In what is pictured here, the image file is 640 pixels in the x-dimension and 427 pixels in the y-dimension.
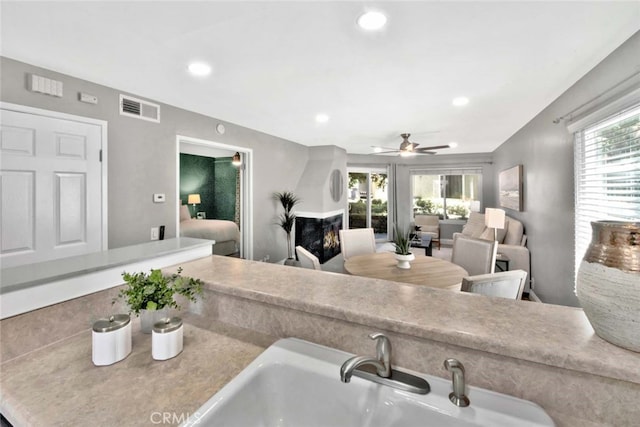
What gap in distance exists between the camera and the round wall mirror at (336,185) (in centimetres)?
558

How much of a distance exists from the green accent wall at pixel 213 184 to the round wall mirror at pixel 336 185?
2.91 meters

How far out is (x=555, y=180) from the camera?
2.89m

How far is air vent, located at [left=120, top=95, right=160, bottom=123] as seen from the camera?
259 centimetres

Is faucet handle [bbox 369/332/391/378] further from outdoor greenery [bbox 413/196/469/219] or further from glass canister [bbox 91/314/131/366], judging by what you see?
outdoor greenery [bbox 413/196/469/219]

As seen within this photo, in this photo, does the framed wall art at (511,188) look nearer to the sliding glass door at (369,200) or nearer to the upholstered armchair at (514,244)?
the upholstered armchair at (514,244)

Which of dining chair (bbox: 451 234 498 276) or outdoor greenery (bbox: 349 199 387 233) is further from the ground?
outdoor greenery (bbox: 349 199 387 233)

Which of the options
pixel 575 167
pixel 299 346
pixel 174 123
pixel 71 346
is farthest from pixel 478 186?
pixel 71 346

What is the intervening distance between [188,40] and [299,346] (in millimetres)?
1941

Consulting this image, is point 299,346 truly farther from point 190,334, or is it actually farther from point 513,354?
point 513,354

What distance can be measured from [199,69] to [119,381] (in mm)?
2185

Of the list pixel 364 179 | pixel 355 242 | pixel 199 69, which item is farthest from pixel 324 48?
pixel 364 179

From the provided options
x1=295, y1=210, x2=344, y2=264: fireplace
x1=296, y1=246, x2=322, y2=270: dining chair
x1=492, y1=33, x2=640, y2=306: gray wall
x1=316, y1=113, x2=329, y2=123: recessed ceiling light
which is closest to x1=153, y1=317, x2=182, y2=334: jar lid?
x1=296, y1=246, x2=322, y2=270: dining chair

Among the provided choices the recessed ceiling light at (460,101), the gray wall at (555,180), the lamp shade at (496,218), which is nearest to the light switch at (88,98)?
the recessed ceiling light at (460,101)

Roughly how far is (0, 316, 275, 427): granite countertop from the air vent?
240 cm
